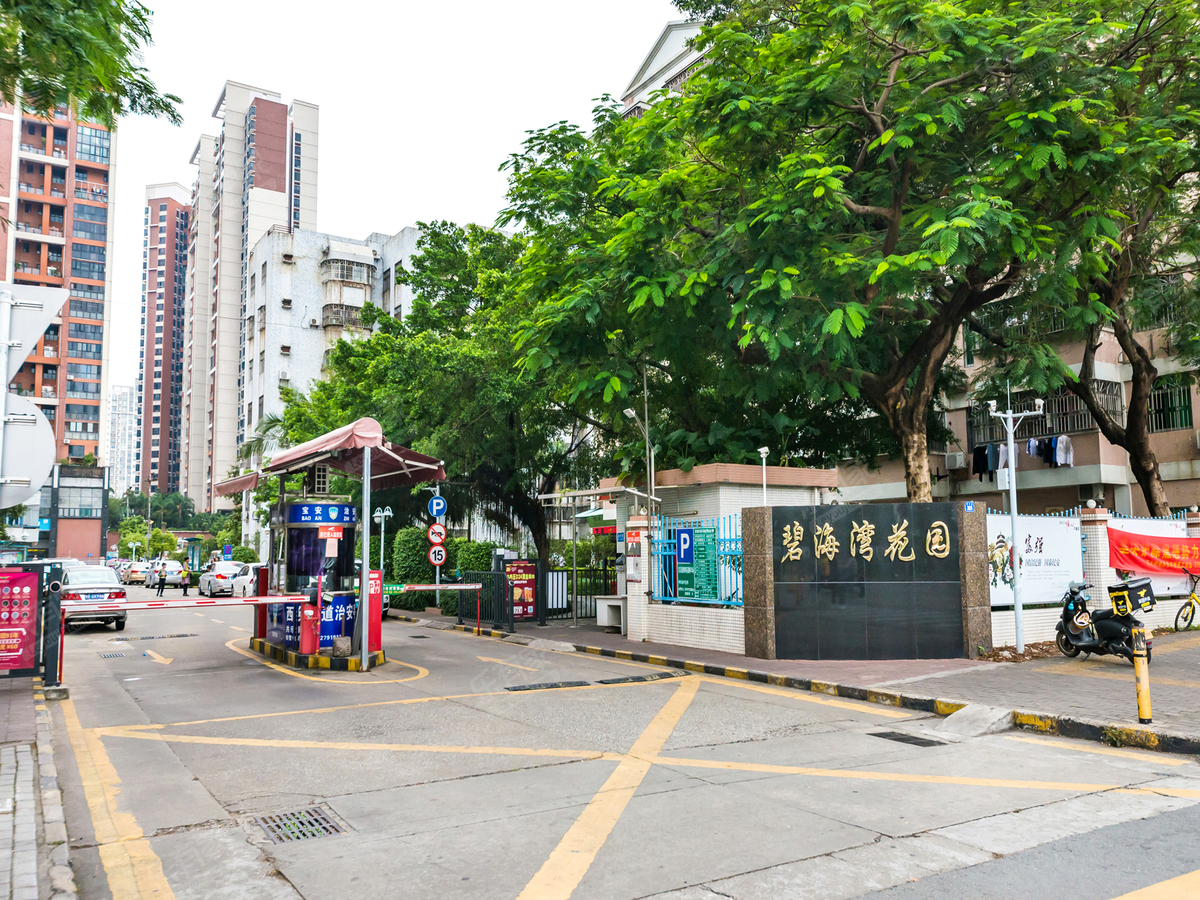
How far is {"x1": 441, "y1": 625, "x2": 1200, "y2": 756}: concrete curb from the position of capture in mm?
7985

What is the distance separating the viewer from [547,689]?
449 inches

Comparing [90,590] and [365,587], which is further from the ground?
[365,587]

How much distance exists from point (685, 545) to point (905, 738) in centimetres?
751

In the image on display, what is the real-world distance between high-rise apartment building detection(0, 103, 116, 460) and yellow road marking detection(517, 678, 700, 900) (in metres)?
76.2

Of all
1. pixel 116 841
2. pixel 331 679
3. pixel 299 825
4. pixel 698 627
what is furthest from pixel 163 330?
pixel 299 825

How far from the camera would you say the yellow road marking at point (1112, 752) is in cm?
755

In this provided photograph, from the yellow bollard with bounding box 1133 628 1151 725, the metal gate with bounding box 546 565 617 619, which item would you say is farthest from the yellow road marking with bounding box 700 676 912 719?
the metal gate with bounding box 546 565 617 619

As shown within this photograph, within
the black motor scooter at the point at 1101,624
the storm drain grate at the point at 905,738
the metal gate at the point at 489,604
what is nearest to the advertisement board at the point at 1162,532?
the black motor scooter at the point at 1101,624

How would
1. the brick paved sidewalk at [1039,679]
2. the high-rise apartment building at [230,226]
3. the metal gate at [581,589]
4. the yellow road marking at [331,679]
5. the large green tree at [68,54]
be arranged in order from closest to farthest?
the large green tree at [68,54], the brick paved sidewalk at [1039,679], the yellow road marking at [331,679], the metal gate at [581,589], the high-rise apartment building at [230,226]

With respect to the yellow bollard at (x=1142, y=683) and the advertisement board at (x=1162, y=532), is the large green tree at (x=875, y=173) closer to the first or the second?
the advertisement board at (x=1162, y=532)

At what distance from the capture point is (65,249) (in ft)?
257

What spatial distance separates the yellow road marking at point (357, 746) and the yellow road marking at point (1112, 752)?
4.29m

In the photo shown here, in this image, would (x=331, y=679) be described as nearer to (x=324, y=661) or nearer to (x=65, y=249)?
(x=324, y=661)

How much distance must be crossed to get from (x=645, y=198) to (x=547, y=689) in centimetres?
820
